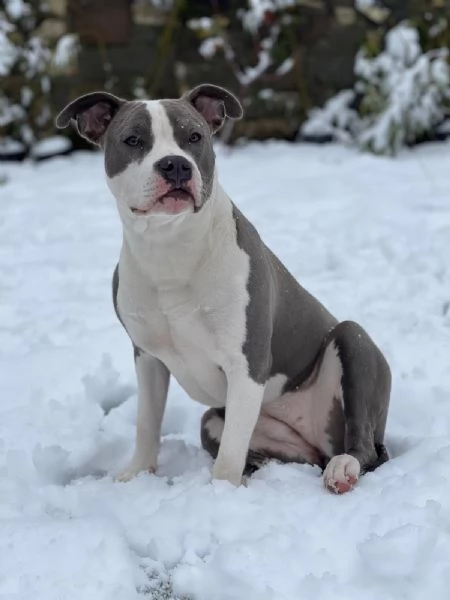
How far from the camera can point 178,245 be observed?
2771 millimetres

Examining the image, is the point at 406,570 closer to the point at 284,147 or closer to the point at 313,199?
the point at 313,199

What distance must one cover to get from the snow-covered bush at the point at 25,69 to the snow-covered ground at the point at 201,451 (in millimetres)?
1948

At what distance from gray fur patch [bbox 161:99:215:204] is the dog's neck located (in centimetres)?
7

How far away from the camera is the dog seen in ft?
8.93

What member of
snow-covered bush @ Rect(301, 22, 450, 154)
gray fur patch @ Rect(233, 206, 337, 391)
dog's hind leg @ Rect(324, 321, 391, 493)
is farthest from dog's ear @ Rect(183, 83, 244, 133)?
snow-covered bush @ Rect(301, 22, 450, 154)

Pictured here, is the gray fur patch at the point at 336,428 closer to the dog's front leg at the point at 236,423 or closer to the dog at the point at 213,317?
the dog at the point at 213,317

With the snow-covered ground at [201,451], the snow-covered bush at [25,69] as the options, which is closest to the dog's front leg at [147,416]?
the snow-covered ground at [201,451]

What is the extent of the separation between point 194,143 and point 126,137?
0.21m

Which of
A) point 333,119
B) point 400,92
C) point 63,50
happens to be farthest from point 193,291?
point 333,119

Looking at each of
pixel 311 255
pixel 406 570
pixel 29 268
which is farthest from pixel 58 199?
pixel 406 570

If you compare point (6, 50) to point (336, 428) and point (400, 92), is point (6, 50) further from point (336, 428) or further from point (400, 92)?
point (336, 428)

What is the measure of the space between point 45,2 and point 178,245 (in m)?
6.52

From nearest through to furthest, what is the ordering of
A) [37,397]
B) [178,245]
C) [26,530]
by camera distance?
[26,530] < [178,245] < [37,397]

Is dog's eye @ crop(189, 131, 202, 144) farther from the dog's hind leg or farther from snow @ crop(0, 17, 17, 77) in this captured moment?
snow @ crop(0, 17, 17, 77)
